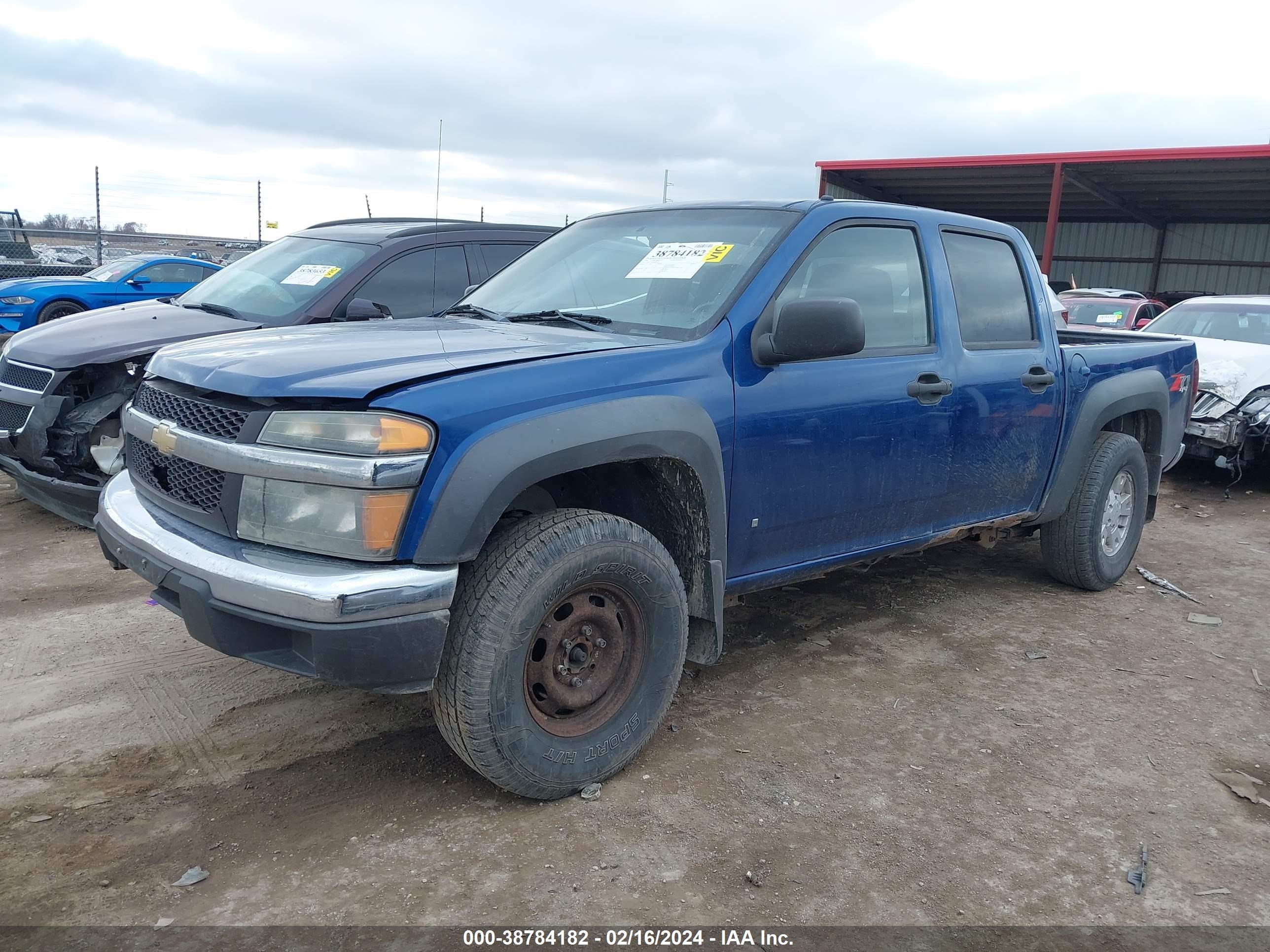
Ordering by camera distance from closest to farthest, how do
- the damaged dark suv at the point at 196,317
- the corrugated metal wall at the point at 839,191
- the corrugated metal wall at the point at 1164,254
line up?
the damaged dark suv at the point at 196,317
the corrugated metal wall at the point at 839,191
the corrugated metal wall at the point at 1164,254

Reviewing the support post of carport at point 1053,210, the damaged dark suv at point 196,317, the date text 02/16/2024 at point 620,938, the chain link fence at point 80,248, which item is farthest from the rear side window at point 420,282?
the support post of carport at point 1053,210

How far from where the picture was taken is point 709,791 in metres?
2.96

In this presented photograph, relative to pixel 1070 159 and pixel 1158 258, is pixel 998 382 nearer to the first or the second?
pixel 1070 159

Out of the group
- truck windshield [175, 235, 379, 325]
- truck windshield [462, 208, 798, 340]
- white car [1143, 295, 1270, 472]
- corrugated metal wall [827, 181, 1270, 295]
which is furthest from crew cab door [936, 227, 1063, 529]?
corrugated metal wall [827, 181, 1270, 295]

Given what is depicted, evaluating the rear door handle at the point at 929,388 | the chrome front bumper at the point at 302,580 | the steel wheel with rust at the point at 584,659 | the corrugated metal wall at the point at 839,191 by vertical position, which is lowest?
the steel wheel with rust at the point at 584,659

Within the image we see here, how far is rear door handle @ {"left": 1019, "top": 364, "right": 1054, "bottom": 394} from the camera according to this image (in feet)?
13.9

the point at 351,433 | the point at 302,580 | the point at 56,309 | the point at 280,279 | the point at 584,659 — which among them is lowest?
the point at 584,659

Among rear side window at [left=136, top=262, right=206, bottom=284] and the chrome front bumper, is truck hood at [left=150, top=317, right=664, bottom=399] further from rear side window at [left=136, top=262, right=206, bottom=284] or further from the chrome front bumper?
rear side window at [left=136, top=262, right=206, bottom=284]

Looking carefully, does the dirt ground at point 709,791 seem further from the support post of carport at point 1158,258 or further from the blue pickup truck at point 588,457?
the support post of carport at point 1158,258

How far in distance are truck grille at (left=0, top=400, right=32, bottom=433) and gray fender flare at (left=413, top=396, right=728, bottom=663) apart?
400cm

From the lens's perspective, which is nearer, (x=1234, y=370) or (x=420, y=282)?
(x=420, y=282)

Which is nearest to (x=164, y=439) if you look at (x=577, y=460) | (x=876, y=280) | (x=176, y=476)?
(x=176, y=476)

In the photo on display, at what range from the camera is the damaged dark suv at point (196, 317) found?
5.28 m

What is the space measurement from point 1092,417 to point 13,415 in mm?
5753
